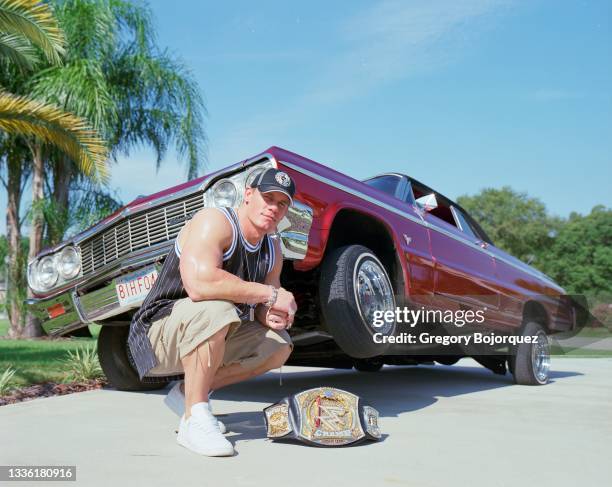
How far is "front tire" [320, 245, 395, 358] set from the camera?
11.5ft

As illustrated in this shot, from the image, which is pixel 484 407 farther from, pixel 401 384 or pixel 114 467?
pixel 114 467

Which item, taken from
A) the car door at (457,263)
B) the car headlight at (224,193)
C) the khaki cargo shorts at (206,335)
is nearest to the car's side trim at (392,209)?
the car door at (457,263)

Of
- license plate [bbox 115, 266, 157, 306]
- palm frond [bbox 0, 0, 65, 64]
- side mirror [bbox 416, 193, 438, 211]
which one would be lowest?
license plate [bbox 115, 266, 157, 306]

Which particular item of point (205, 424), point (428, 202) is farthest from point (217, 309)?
point (428, 202)

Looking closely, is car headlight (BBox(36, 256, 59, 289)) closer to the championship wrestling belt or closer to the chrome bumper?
the chrome bumper

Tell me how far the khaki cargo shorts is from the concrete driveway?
1.23 ft

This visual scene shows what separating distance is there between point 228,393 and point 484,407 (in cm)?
190

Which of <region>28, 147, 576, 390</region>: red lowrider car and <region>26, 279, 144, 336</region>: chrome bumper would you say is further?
<region>26, 279, 144, 336</region>: chrome bumper

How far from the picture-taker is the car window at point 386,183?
4.92 meters

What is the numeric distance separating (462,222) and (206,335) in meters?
3.83

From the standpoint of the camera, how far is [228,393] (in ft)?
15.5

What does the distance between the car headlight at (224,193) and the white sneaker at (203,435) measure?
1184 mm

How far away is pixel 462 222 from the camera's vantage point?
5918mm

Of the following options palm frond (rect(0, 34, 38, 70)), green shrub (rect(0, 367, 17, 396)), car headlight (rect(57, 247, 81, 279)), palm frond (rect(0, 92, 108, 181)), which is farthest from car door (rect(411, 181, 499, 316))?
palm frond (rect(0, 34, 38, 70))
